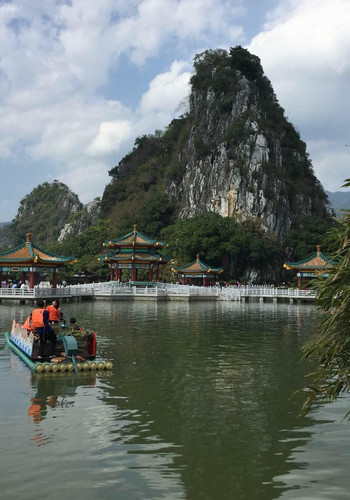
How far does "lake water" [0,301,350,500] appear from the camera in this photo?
6797mm

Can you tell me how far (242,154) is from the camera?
85.8m

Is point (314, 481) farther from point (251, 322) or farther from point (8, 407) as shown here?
point (251, 322)

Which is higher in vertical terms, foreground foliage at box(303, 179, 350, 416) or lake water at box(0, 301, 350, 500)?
foreground foliage at box(303, 179, 350, 416)

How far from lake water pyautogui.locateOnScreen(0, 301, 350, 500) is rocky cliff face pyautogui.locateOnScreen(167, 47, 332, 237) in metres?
67.2

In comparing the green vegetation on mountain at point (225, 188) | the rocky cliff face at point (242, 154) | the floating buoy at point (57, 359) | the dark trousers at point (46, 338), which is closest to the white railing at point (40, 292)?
the green vegetation on mountain at point (225, 188)

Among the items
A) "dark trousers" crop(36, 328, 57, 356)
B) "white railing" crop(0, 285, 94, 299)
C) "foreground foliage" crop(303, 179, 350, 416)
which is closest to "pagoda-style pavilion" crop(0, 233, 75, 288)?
"white railing" crop(0, 285, 94, 299)

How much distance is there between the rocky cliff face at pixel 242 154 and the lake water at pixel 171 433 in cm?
6721

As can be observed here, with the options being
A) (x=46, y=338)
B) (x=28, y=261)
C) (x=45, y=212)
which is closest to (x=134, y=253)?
(x=28, y=261)

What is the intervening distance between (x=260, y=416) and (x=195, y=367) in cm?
487

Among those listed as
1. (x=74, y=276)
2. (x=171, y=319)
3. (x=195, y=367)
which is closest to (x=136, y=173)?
(x=74, y=276)

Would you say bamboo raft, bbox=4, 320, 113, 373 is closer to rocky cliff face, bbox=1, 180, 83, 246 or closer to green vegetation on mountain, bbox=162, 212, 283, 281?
green vegetation on mountain, bbox=162, 212, 283, 281

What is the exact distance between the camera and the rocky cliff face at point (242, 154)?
274 feet

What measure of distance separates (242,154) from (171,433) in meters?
79.7

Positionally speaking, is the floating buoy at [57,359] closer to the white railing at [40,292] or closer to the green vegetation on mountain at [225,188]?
the white railing at [40,292]
